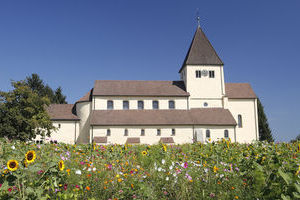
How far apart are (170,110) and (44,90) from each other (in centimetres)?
3492

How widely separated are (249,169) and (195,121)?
27.8m

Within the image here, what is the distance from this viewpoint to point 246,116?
36094 millimetres

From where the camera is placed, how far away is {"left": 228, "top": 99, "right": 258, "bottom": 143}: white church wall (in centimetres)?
3531

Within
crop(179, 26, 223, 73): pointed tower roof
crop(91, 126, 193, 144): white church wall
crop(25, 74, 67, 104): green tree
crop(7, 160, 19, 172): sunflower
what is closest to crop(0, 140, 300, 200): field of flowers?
crop(7, 160, 19, 172): sunflower

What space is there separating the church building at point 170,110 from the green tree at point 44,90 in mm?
22443

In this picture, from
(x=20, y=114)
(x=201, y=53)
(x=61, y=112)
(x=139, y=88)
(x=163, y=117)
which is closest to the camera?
(x=20, y=114)

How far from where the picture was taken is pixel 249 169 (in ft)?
16.1

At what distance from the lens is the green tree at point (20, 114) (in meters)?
25.4

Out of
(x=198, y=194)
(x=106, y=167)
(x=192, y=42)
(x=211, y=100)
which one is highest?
(x=192, y=42)

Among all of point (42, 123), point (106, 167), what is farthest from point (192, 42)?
point (106, 167)

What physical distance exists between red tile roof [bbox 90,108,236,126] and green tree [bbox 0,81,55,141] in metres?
6.78

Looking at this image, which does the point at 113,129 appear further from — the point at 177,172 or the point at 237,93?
the point at 177,172

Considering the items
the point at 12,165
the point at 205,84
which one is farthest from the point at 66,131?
the point at 12,165

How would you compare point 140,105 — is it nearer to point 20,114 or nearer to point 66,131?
point 66,131
